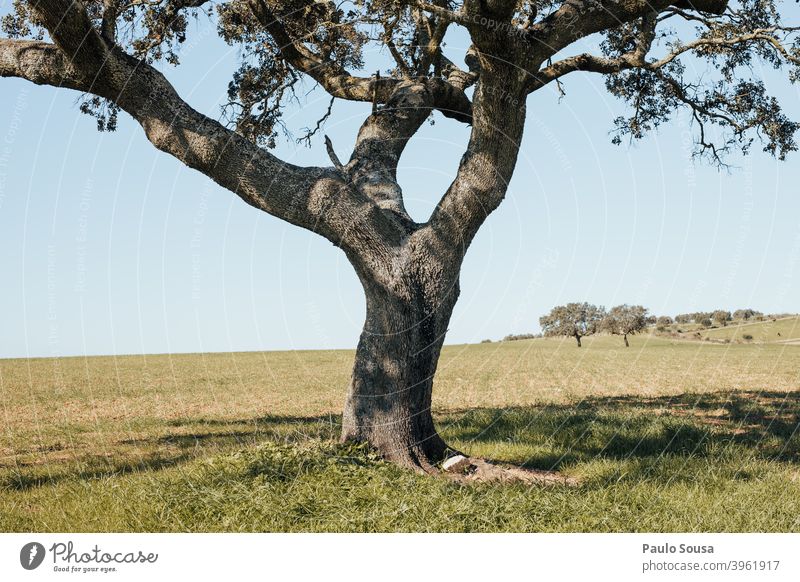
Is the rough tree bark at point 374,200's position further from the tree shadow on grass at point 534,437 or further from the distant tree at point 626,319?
the distant tree at point 626,319

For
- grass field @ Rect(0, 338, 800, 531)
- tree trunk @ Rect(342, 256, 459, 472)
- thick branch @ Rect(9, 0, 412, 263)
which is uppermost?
thick branch @ Rect(9, 0, 412, 263)

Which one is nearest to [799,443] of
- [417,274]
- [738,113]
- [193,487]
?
[738,113]

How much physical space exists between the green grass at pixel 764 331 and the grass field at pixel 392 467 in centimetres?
5860

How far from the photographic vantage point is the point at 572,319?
63.8m

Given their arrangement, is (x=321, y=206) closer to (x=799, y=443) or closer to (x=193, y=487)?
(x=193, y=487)

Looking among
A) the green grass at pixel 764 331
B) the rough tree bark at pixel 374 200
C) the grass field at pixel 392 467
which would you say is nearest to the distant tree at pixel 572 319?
the green grass at pixel 764 331

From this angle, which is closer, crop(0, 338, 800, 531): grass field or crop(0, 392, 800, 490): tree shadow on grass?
crop(0, 338, 800, 531): grass field

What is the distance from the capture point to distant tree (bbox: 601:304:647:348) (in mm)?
63594

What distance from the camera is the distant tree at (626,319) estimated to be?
63.6m

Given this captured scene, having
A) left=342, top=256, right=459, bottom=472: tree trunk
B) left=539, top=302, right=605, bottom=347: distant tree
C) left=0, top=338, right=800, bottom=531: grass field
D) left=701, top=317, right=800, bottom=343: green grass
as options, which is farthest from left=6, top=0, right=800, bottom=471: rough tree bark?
left=701, top=317, right=800, bottom=343: green grass

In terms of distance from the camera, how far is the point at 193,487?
7.92 meters

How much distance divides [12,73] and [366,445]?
7.35 metres

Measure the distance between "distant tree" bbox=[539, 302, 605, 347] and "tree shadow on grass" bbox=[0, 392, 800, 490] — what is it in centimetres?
4725

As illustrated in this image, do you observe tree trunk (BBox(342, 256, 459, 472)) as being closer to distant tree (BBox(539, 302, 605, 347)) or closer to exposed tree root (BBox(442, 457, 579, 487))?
exposed tree root (BBox(442, 457, 579, 487))
